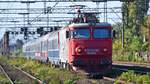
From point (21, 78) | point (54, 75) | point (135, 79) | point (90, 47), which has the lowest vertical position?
point (21, 78)

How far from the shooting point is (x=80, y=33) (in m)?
24.9

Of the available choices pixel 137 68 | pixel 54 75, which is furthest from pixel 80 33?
pixel 137 68

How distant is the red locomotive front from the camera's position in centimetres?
2422

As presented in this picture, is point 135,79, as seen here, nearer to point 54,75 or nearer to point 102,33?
point 102,33

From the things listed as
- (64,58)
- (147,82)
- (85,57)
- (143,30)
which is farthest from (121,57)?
(143,30)

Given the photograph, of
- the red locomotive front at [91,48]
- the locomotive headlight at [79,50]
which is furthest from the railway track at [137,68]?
the locomotive headlight at [79,50]

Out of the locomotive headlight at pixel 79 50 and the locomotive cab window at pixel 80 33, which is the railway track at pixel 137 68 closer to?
the locomotive cab window at pixel 80 33

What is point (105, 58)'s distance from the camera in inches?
954

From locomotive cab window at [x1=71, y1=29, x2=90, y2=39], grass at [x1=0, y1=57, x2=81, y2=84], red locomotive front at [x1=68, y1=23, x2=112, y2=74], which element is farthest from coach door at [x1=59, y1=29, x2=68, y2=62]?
red locomotive front at [x1=68, y1=23, x2=112, y2=74]

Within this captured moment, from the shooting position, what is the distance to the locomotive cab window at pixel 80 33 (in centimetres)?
2475

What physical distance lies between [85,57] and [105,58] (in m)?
0.92

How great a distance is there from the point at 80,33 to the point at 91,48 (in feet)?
3.50

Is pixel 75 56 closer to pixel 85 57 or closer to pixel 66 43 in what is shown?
pixel 85 57

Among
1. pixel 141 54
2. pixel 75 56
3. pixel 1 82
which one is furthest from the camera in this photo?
pixel 141 54
